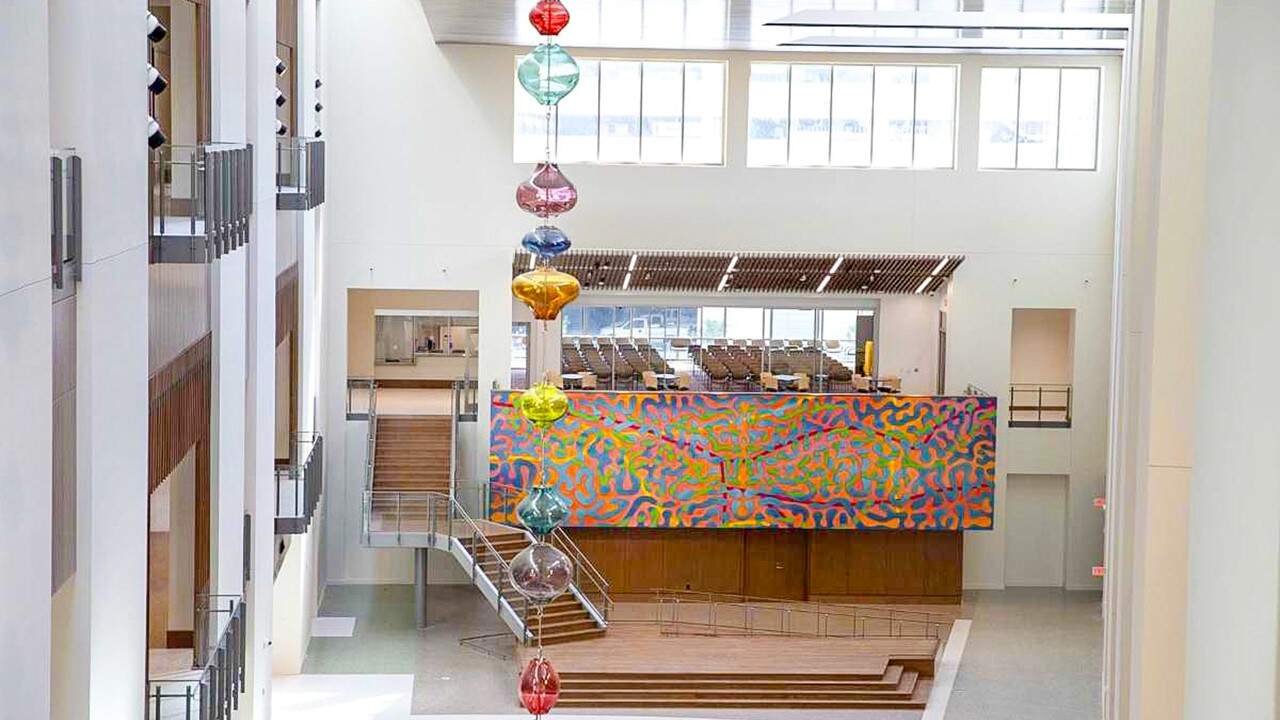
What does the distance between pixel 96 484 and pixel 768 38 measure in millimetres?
14992

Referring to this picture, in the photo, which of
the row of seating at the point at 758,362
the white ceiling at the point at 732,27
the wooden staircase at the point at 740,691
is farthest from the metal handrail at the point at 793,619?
the white ceiling at the point at 732,27

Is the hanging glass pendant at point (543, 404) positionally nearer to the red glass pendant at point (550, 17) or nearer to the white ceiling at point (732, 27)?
the red glass pendant at point (550, 17)

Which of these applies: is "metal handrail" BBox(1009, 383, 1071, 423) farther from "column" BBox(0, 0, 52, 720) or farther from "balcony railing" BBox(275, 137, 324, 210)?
"column" BBox(0, 0, 52, 720)

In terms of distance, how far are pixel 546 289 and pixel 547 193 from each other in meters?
0.44

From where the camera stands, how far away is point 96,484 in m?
7.19

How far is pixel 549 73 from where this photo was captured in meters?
7.41

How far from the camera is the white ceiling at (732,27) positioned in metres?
17.6

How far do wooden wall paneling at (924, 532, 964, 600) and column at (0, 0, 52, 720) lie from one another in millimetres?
17200

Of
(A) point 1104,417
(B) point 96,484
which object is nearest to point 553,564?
(B) point 96,484

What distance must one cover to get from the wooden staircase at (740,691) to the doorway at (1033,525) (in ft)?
18.4

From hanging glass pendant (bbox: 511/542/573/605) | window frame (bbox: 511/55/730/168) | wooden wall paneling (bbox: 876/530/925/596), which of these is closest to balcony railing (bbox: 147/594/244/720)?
hanging glass pendant (bbox: 511/542/573/605)

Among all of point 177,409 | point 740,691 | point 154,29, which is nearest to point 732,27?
point 740,691

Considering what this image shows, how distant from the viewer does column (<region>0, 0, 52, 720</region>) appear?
5586 mm

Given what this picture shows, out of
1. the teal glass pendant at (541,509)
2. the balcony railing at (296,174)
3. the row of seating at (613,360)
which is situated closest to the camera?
the teal glass pendant at (541,509)
